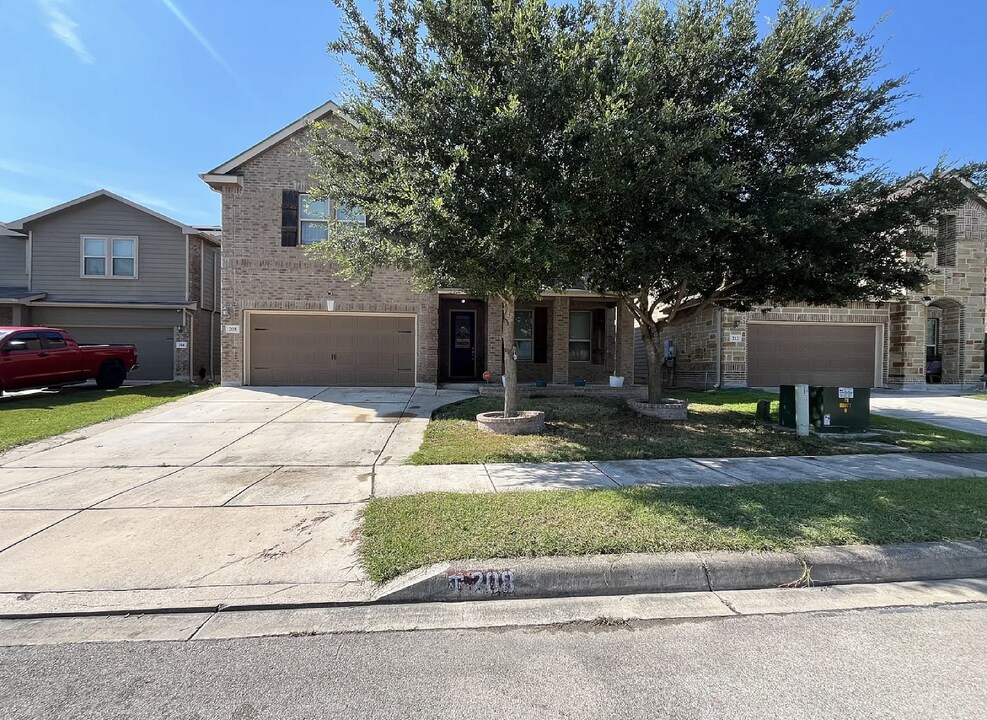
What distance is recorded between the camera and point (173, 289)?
55.9 ft

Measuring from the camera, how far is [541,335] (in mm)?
15781

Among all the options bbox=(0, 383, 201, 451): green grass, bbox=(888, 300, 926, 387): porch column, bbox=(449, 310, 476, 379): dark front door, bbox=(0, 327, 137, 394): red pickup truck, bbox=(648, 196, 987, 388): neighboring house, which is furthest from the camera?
bbox=(888, 300, 926, 387): porch column

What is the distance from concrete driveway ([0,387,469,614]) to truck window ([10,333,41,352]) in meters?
5.07

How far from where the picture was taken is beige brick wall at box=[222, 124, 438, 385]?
13969mm

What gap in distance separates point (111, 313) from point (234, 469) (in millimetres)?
14139

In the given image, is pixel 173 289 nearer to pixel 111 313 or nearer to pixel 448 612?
pixel 111 313

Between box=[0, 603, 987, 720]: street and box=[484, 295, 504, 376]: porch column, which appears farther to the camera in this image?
box=[484, 295, 504, 376]: porch column

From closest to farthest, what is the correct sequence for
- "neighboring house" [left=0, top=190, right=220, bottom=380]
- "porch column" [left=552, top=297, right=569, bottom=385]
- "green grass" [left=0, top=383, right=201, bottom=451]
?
1. "green grass" [left=0, top=383, right=201, bottom=451]
2. "porch column" [left=552, top=297, right=569, bottom=385]
3. "neighboring house" [left=0, top=190, right=220, bottom=380]

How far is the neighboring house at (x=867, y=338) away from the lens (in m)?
16.5

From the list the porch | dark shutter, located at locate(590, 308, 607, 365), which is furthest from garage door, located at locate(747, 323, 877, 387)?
dark shutter, located at locate(590, 308, 607, 365)

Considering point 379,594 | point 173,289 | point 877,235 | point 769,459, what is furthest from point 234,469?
point 173,289

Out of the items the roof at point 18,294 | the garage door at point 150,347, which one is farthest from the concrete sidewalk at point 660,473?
the roof at point 18,294

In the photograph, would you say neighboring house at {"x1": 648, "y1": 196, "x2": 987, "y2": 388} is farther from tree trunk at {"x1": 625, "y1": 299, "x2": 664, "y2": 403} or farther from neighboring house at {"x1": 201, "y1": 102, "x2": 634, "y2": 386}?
tree trunk at {"x1": 625, "y1": 299, "x2": 664, "y2": 403}

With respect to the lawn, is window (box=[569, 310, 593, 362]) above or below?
above
